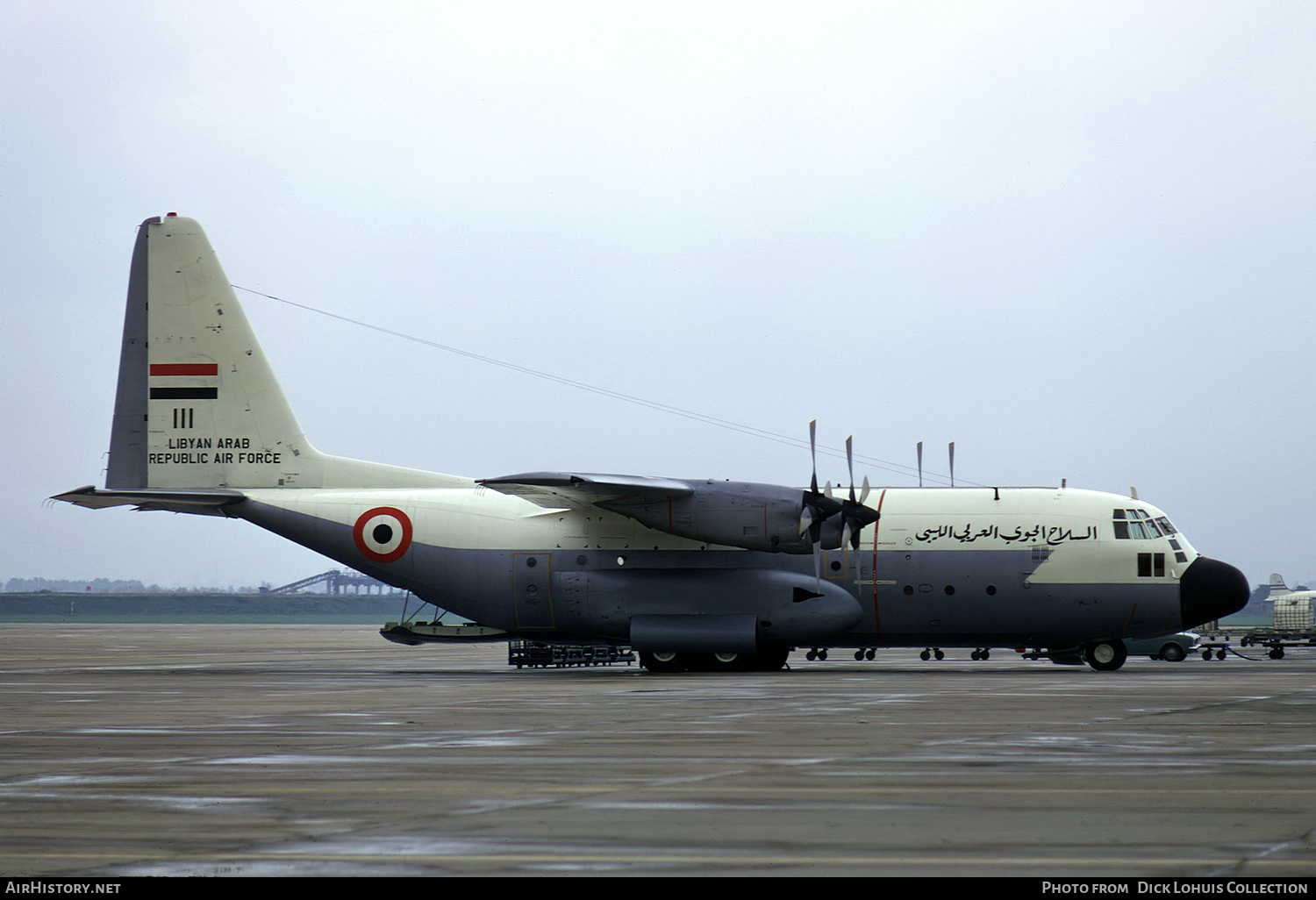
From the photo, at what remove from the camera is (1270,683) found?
29.7 m

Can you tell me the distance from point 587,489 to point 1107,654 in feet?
45.1

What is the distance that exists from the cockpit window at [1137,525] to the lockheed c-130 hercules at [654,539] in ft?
0.14

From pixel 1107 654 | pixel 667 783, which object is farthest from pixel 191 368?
pixel 667 783

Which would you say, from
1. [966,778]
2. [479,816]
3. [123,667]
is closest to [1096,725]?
[966,778]

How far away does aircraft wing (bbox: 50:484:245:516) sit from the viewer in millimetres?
37094

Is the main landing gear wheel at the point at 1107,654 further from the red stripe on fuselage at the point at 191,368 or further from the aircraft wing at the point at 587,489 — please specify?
the red stripe on fuselage at the point at 191,368

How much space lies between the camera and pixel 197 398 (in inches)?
1554

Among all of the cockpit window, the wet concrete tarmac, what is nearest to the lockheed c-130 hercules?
the cockpit window

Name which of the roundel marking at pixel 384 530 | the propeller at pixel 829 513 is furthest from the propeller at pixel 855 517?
the roundel marking at pixel 384 530

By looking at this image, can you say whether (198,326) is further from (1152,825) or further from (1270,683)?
(1152,825)

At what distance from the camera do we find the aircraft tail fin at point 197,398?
3916 centimetres

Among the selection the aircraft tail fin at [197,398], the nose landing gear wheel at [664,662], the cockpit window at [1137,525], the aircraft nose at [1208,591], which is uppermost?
the aircraft tail fin at [197,398]

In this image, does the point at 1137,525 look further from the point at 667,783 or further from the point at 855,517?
the point at 667,783

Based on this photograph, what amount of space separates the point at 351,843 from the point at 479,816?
1.47 metres
